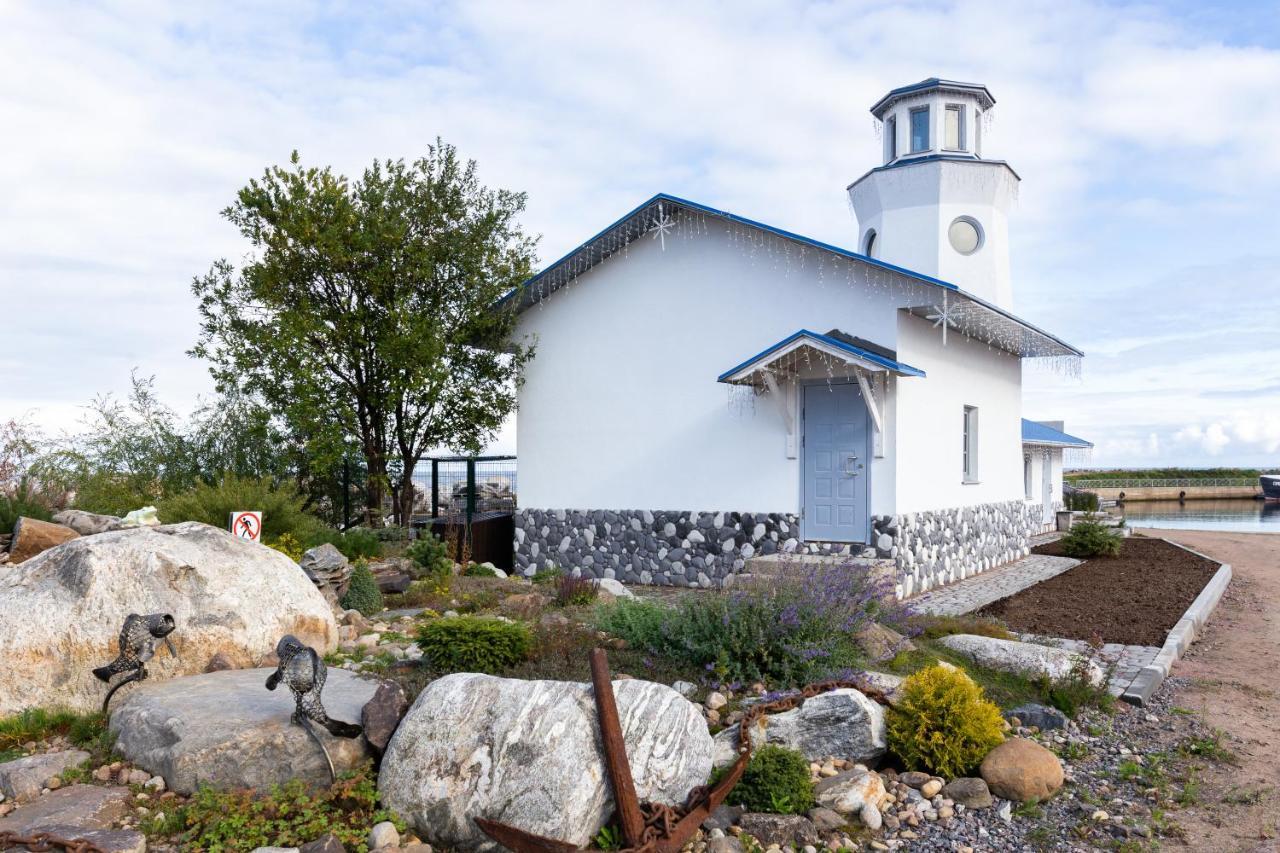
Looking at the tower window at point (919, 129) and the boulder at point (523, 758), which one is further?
the tower window at point (919, 129)

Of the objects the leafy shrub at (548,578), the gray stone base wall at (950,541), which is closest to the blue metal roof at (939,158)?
the gray stone base wall at (950,541)

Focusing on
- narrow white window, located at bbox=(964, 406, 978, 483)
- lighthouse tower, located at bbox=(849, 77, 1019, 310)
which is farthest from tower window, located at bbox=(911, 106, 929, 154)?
narrow white window, located at bbox=(964, 406, 978, 483)

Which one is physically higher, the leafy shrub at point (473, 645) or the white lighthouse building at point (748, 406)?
the white lighthouse building at point (748, 406)

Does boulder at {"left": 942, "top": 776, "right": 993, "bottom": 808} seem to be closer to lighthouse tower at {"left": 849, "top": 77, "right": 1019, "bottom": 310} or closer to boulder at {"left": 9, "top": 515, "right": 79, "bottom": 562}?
boulder at {"left": 9, "top": 515, "right": 79, "bottom": 562}

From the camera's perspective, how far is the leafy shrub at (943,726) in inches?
199

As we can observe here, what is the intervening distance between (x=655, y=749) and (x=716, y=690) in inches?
61.0

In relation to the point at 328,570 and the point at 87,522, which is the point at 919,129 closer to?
the point at 328,570

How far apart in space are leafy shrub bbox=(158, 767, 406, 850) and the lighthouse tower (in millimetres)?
15803

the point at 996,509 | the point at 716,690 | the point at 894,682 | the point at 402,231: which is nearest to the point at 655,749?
the point at 716,690

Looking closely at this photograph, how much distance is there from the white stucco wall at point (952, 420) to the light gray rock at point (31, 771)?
9.28 meters

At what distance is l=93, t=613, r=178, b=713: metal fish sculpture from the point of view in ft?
17.2

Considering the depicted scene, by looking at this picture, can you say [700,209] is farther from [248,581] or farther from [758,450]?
[248,581]

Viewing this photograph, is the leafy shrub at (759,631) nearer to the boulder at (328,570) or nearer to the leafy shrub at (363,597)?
the leafy shrub at (363,597)

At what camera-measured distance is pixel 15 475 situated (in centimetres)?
1465
